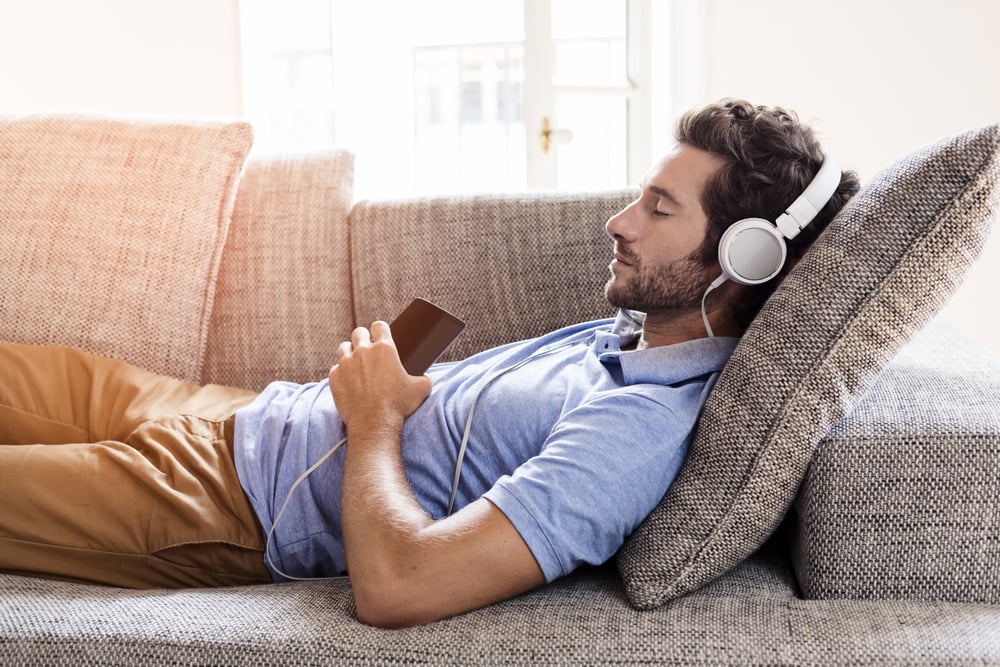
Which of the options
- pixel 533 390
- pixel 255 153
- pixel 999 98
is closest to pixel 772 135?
pixel 533 390

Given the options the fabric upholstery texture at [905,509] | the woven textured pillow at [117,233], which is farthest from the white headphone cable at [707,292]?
the woven textured pillow at [117,233]

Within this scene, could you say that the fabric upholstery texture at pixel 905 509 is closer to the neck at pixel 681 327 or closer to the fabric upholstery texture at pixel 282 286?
the neck at pixel 681 327

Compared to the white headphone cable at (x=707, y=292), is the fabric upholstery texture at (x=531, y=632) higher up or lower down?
lower down

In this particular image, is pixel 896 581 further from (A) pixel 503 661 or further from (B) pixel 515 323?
(B) pixel 515 323

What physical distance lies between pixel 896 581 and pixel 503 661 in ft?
1.35

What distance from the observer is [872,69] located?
2.59 meters

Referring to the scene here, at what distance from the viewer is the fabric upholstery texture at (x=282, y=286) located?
5.55 ft

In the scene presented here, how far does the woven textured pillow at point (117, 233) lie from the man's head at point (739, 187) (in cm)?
78

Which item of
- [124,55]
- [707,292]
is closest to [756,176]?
[707,292]

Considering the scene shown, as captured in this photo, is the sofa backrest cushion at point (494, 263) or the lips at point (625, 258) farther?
the sofa backrest cushion at point (494, 263)

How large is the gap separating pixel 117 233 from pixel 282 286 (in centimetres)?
29

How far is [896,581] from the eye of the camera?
964 millimetres

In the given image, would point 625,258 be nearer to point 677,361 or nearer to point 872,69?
point 677,361

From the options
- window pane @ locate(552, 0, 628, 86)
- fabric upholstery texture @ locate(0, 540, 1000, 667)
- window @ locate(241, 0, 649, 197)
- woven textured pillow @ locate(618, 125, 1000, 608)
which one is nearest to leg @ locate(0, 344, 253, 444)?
fabric upholstery texture @ locate(0, 540, 1000, 667)
